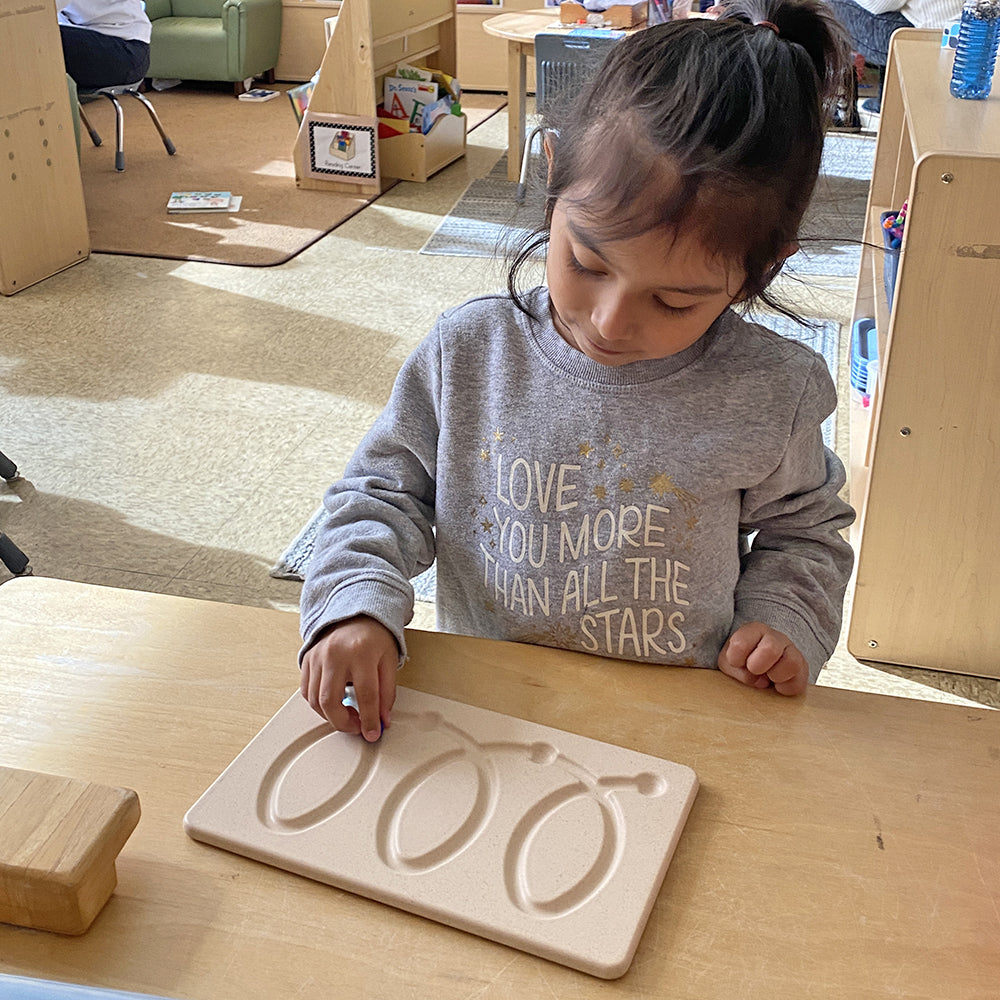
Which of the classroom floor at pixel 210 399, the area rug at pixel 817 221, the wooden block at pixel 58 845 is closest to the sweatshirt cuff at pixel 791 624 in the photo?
the wooden block at pixel 58 845

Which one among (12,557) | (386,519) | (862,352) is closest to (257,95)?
(862,352)

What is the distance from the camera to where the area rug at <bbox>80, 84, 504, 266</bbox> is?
3.62 m

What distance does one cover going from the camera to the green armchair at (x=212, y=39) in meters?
5.61

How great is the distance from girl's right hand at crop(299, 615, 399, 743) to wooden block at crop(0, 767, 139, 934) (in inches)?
5.2

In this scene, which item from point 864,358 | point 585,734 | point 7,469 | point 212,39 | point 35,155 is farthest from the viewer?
point 212,39

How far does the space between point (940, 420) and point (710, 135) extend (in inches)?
40.5

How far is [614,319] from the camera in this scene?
26.3 inches

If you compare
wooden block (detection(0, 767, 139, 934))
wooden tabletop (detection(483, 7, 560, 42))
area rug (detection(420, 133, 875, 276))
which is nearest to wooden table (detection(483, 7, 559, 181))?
wooden tabletop (detection(483, 7, 560, 42))

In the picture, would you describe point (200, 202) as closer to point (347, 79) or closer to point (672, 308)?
point (347, 79)

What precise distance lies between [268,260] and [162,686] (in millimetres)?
2983

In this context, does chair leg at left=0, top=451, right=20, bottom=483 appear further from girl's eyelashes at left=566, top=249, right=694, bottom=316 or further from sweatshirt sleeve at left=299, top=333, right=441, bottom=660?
girl's eyelashes at left=566, top=249, right=694, bottom=316

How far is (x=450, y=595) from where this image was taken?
890 millimetres

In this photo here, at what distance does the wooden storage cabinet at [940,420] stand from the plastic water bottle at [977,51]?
3 centimetres

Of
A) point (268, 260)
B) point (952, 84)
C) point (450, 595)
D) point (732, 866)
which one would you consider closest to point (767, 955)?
point (732, 866)
